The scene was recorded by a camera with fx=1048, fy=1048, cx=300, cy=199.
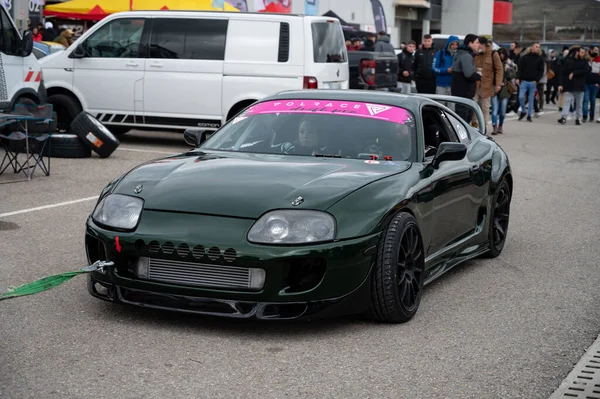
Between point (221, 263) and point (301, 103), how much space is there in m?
2.03

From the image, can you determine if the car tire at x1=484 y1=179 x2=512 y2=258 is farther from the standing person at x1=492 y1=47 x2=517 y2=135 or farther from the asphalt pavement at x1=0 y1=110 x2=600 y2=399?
the standing person at x1=492 y1=47 x2=517 y2=135

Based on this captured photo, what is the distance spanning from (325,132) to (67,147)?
820 cm

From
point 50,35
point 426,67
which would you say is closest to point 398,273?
point 426,67

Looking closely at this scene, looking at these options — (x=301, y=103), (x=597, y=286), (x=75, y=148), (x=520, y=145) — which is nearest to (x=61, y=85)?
(x=75, y=148)

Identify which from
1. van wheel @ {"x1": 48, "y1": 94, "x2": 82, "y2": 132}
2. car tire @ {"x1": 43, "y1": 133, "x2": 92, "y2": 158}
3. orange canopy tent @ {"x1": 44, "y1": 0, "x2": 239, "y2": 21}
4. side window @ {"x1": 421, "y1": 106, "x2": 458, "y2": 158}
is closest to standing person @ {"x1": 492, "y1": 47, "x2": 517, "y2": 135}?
orange canopy tent @ {"x1": 44, "y1": 0, "x2": 239, "y2": 21}

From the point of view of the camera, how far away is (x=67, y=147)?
14.1m

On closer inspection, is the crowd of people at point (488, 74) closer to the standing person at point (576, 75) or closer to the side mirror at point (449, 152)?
the standing person at point (576, 75)

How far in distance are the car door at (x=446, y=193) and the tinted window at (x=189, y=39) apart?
27.9ft

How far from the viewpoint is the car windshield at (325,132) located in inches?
257

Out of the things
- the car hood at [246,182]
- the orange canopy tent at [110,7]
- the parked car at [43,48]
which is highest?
the orange canopy tent at [110,7]

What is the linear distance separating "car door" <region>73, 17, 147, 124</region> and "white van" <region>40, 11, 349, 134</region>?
0.05 ft

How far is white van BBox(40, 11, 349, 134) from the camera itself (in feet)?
50.2

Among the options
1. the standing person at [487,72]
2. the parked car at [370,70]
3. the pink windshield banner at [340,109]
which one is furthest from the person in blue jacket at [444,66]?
the pink windshield banner at [340,109]

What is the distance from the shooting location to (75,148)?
46.4 feet
